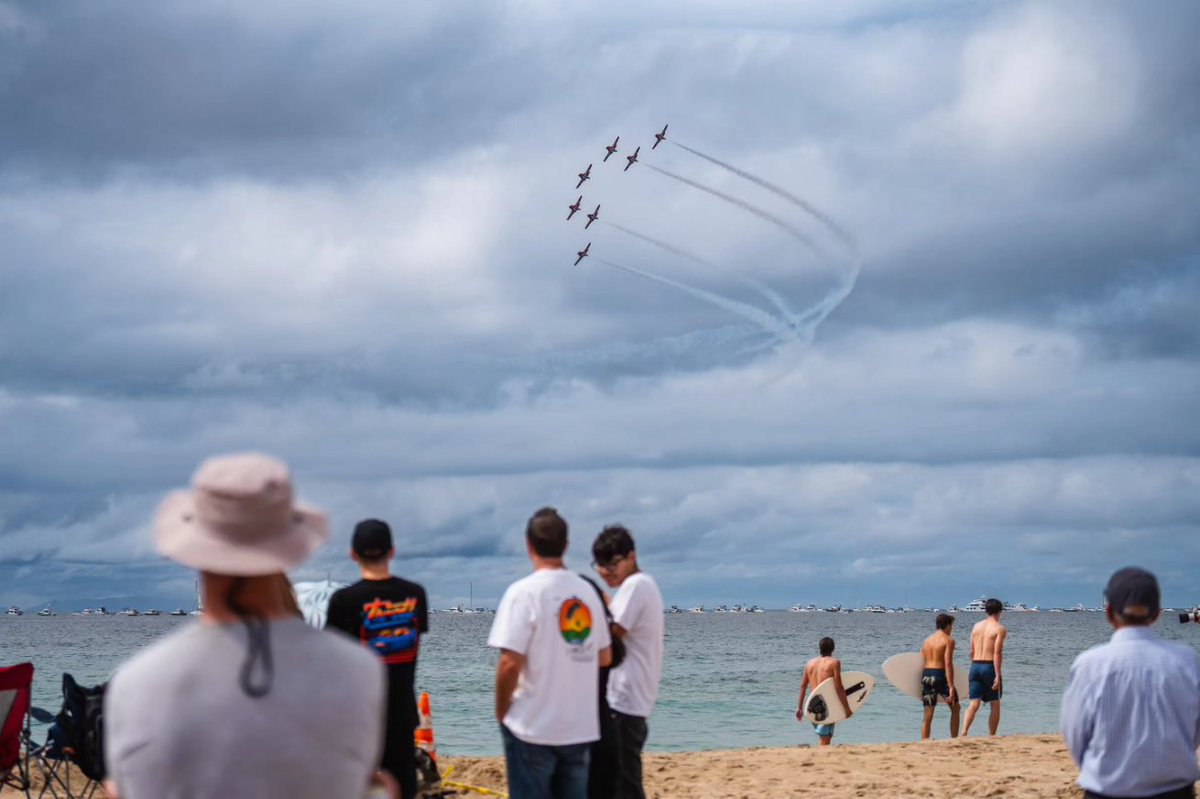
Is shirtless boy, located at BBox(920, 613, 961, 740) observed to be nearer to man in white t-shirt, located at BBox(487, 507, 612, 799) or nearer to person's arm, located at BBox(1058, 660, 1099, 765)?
man in white t-shirt, located at BBox(487, 507, 612, 799)

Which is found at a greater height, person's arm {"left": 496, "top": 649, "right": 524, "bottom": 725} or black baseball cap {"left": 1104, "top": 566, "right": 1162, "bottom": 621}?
black baseball cap {"left": 1104, "top": 566, "right": 1162, "bottom": 621}

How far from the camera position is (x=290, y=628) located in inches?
104

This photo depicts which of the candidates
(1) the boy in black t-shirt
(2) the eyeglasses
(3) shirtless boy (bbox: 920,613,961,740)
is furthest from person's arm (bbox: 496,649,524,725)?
(3) shirtless boy (bbox: 920,613,961,740)

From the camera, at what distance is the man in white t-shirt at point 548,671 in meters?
5.90

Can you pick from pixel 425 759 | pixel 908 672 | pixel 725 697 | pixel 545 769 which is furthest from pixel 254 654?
pixel 725 697

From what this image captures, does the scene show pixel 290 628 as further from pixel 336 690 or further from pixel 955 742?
pixel 955 742

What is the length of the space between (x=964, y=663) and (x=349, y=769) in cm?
5962

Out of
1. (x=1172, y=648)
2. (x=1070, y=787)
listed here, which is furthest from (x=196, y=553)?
(x=1070, y=787)

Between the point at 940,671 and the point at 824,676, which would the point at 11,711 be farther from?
the point at 940,671

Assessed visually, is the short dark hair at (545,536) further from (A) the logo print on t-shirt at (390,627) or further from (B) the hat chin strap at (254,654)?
(B) the hat chin strap at (254,654)

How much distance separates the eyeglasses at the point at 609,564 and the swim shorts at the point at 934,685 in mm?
10511

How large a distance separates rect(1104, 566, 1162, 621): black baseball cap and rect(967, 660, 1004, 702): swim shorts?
10881mm

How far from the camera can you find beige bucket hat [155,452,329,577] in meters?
2.61

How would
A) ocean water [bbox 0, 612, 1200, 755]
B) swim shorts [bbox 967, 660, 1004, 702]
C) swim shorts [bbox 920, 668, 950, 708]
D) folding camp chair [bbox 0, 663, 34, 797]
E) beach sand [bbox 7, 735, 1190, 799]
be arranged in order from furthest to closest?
ocean water [bbox 0, 612, 1200, 755], swim shorts [bbox 920, 668, 950, 708], swim shorts [bbox 967, 660, 1004, 702], beach sand [bbox 7, 735, 1190, 799], folding camp chair [bbox 0, 663, 34, 797]
